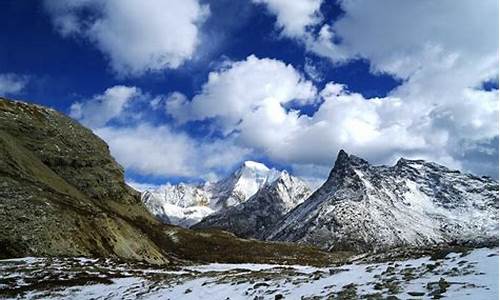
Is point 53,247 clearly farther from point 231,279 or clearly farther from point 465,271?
point 465,271

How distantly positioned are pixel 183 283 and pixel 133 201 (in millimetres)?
102948

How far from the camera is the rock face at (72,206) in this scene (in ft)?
192

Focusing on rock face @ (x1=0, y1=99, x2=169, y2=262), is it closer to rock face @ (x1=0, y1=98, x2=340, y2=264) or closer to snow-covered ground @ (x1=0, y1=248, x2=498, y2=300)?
rock face @ (x1=0, y1=98, x2=340, y2=264)

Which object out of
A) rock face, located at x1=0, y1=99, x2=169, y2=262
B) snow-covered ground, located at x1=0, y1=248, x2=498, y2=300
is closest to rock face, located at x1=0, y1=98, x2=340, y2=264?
rock face, located at x1=0, y1=99, x2=169, y2=262

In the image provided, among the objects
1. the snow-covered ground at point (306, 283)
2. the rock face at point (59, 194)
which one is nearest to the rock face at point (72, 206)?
the rock face at point (59, 194)

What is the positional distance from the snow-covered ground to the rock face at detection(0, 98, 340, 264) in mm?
Result: 19517

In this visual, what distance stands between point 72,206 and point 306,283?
180 ft

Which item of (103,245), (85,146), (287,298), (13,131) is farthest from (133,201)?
(287,298)

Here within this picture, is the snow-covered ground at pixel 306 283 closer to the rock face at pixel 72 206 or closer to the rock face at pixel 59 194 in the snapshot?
the rock face at pixel 59 194

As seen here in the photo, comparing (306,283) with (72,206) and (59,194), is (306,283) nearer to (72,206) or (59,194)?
(72,206)

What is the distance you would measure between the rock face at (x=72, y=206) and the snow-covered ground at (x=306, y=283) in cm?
1952

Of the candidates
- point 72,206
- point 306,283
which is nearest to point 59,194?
point 72,206

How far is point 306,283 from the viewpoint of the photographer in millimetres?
22922

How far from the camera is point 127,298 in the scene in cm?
2722
